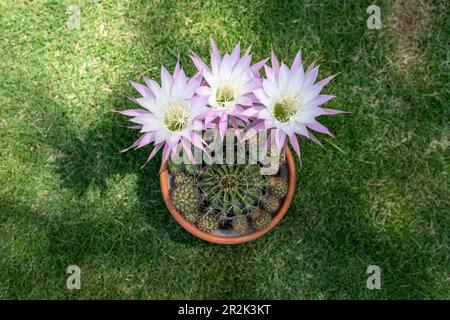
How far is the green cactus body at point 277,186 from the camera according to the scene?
176cm

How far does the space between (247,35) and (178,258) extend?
1066mm

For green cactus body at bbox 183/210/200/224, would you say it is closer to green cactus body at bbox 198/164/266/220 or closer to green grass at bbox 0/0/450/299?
green cactus body at bbox 198/164/266/220

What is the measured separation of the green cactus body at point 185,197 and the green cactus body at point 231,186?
4 cm

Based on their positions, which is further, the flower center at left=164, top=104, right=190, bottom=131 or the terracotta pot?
the terracotta pot

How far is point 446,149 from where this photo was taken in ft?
6.89

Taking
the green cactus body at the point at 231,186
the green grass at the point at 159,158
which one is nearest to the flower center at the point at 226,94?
the green cactus body at the point at 231,186

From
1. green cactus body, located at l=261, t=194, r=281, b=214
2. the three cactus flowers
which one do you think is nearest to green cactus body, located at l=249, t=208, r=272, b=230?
green cactus body, located at l=261, t=194, r=281, b=214

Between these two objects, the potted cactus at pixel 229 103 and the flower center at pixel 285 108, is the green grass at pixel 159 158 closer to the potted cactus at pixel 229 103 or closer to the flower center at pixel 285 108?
the potted cactus at pixel 229 103

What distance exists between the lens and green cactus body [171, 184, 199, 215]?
1702 mm

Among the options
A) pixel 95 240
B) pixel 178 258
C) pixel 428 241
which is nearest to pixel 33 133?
pixel 95 240

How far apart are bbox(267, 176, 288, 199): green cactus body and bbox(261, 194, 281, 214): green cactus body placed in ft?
0.06

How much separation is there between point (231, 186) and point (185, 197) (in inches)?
7.6

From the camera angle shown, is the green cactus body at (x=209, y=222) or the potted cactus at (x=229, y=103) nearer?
the potted cactus at (x=229, y=103)
